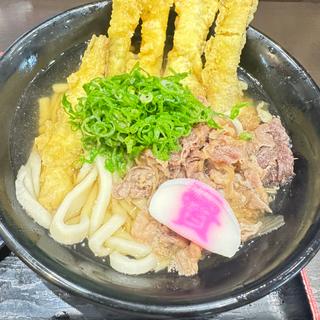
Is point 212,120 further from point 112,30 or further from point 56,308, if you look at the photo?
point 56,308

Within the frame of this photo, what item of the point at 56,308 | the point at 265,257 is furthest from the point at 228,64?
the point at 56,308

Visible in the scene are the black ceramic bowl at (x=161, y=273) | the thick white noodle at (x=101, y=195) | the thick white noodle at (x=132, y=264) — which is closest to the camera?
the black ceramic bowl at (x=161, y=273)

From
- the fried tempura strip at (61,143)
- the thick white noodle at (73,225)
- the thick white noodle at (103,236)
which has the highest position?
the fried tempura strip at (61,143)

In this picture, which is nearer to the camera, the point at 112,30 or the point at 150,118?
the point at 150,118

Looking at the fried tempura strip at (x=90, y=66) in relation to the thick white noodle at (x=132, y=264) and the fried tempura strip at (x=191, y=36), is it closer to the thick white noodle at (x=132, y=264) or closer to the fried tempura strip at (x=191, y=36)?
the fried tempura strip at (x=191, y=36)

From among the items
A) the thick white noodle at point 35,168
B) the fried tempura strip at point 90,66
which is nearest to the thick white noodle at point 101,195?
the thick white noodle at point 35,168

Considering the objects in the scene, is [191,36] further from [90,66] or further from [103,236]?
[103,236]
